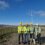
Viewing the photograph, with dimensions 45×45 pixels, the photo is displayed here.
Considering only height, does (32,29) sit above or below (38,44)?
above

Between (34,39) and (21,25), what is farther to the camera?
(34,39)

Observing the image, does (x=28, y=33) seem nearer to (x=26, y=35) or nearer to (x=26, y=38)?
(x=26, y=35)

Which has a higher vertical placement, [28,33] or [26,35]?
[28,33]

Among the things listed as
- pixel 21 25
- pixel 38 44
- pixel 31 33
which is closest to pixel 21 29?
pixel 21 25

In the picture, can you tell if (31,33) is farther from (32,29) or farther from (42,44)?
(42,44)

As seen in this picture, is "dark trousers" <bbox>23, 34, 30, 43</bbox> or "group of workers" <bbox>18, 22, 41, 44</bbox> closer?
"group of workers" <bbox>18, 22, 41, 44</bbox>

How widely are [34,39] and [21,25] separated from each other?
203 cm

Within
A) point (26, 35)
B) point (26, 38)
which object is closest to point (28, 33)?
point (26, 35)

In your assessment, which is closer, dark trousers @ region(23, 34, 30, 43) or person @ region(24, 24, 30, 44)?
person @ region(24, 24, 30, 44)

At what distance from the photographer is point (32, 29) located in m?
12.9

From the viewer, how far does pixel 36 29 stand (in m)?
13.6

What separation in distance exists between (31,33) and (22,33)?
0.92 metres

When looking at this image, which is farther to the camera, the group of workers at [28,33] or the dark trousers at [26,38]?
the dark trousers at [26,38]

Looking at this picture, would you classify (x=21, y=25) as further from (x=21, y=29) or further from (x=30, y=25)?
(x=30, y=25)
